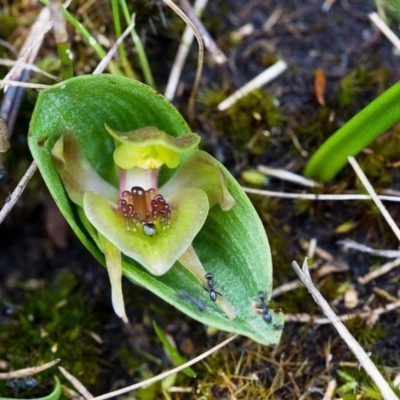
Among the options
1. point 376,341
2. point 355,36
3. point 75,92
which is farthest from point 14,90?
point 376,341

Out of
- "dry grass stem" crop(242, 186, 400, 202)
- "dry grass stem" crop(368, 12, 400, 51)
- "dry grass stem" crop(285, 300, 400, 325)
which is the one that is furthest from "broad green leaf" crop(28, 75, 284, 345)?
"dry grass stem" crop(368, 12, 400, 51)

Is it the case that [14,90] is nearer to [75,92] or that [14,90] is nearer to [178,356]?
[75,92]

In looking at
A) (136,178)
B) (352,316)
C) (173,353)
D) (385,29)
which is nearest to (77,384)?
(173,353)

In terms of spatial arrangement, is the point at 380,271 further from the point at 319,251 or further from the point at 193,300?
the point at 193,300

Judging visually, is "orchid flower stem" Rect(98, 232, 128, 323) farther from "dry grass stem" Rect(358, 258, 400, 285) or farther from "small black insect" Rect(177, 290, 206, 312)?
"dry grass stem" Rect(358, 258, 400, 285)

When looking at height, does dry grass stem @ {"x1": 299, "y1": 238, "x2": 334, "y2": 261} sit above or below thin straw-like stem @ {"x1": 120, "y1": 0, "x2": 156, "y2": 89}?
below
